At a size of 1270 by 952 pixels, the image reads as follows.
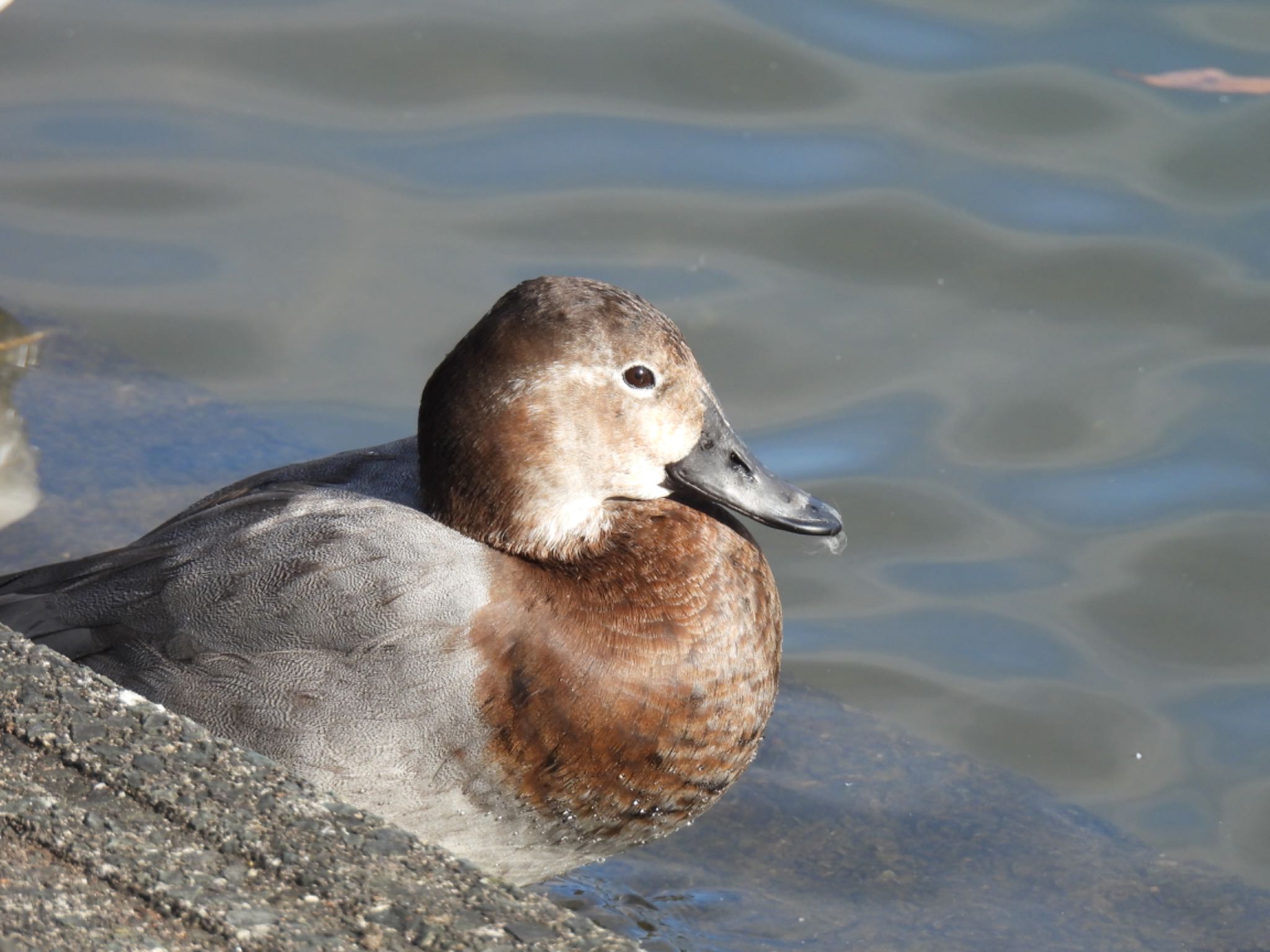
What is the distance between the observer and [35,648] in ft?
8.47

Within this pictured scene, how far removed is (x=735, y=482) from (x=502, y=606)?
0.69m

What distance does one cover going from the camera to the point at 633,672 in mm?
3463

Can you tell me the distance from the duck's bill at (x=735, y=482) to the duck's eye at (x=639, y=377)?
20cm

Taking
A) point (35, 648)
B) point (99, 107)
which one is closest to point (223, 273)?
point (99, 107)

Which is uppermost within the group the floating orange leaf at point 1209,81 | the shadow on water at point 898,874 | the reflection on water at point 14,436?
the floating orange leaf at point 1209,81

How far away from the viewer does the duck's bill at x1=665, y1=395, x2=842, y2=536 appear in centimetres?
372

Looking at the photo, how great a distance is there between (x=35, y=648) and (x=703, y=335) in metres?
4.18

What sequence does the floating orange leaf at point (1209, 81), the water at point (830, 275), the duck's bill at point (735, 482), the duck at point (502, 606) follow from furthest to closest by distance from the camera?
the floating orange leaf at point (1209, 81)
the water at point (830, 275)
the duck's bill at point (735, 482)
the duck at point (502, 606)

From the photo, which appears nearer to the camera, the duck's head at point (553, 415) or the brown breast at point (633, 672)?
the brown breast at point (633, 672)

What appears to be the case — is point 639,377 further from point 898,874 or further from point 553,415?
point 898,874

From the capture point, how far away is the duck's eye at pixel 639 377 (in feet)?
11.6

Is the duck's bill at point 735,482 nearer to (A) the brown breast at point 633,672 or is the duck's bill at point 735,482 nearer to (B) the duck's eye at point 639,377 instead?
(A) the brown breast at point 633,672

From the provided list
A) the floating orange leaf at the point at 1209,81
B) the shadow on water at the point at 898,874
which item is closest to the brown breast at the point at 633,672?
the shadow on water at the point at 898,874

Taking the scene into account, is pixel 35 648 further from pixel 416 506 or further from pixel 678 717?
pixel 678 717
